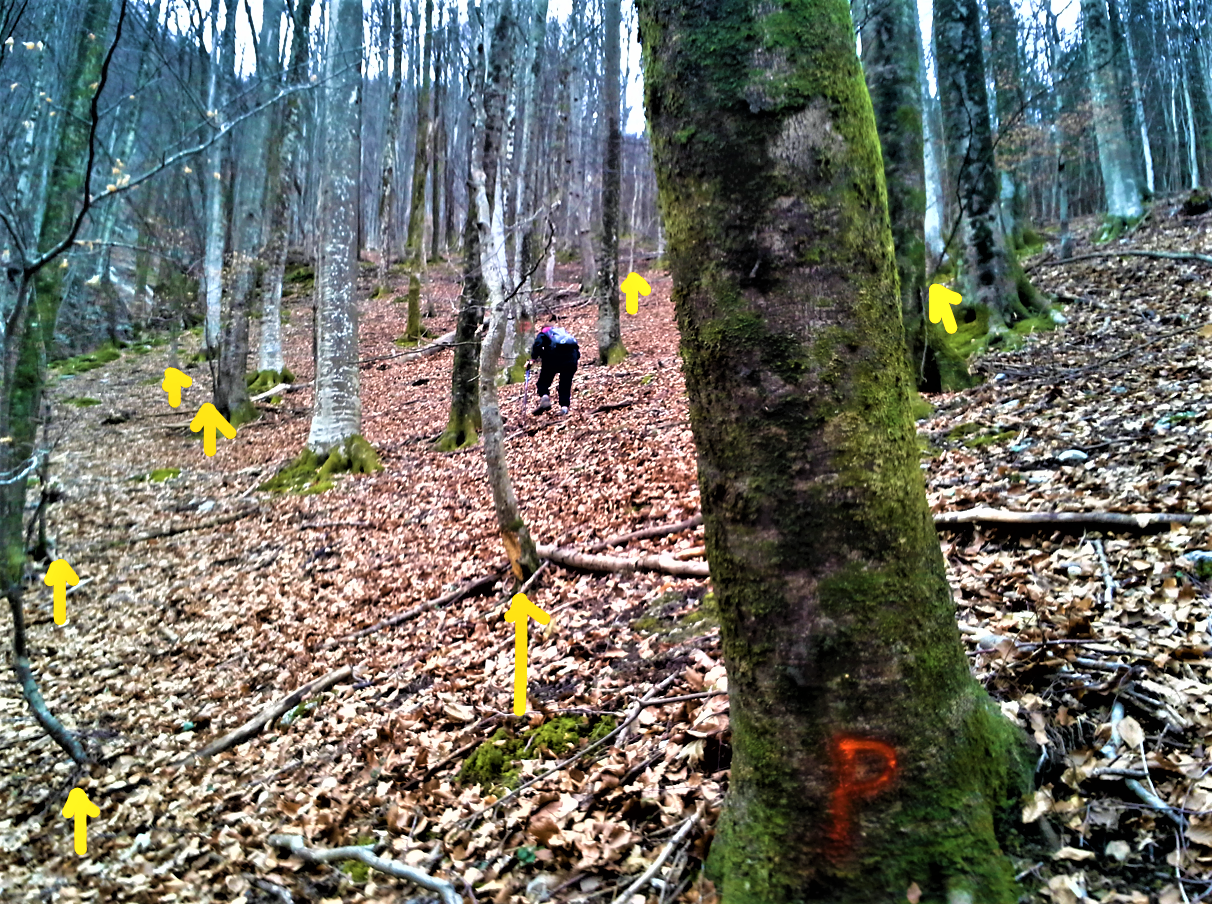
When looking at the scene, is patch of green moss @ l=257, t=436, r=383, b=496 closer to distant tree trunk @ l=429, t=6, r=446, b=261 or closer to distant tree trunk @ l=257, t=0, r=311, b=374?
distant tree trunk @ l=257, t=0, r=311, b=374

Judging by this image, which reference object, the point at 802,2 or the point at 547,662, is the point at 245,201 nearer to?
the point at 547,662

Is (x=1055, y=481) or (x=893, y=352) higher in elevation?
(x=893, y=352)

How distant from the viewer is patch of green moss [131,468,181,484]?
36.9ft

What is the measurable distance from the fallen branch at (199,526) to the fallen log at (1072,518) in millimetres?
8196

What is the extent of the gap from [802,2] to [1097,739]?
2319mm

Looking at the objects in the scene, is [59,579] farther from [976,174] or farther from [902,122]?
[976,174]

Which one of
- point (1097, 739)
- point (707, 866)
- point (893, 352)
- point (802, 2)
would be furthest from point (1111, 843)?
point (802, 2)

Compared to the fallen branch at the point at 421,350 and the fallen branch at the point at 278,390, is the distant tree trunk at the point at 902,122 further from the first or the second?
the fallen branch at the point at 278,390

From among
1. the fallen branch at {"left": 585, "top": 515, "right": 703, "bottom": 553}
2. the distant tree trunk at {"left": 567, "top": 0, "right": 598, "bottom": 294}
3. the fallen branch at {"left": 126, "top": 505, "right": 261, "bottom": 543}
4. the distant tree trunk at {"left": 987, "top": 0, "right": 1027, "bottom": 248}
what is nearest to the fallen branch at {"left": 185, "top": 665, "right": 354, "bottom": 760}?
the fallen branch at {"left": 585, "top": 515, "right": 703, "bottom": 553}

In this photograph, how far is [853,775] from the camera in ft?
5.82

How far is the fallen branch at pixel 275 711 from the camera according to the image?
15.7 feet

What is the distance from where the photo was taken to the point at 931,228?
62.7 feet

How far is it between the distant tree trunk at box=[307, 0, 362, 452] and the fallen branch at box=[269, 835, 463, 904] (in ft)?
24.8

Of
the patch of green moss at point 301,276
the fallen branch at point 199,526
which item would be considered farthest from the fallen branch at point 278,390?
the patch of green moss at point 301,276
